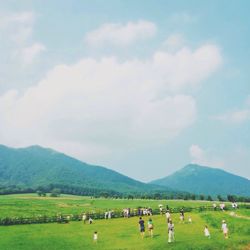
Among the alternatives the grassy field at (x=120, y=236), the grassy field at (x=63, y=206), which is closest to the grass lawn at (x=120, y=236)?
the grassy field at (x=120, y=236)

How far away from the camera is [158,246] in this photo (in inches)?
1790

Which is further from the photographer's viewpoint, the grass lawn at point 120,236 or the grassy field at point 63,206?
the grassy field at point 63,206

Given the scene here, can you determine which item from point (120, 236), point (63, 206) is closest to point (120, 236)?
point (120, 236)

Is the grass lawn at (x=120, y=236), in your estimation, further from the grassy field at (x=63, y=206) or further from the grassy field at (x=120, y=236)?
the grassy field at (x=63, y=206)

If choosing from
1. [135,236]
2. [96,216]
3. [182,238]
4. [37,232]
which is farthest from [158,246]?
[96,216]

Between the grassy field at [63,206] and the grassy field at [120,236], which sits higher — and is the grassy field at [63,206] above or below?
above

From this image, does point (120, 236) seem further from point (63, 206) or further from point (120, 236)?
point (63, 206)

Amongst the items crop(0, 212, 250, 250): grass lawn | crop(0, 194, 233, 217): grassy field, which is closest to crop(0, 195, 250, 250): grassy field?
crop(0, 212, 250, 250): grass lawn

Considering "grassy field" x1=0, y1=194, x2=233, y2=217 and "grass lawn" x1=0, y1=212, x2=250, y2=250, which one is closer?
"grass lawn" x1=0, y1=212, x2=250, y2=250

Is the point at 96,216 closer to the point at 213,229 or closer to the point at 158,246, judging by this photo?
the point at 213,229

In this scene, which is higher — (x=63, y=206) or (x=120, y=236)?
(x=63, y=206)

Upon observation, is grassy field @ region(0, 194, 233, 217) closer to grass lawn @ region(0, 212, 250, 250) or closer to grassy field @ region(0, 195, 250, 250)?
grassy field @ region(0, 195, 250, 250)

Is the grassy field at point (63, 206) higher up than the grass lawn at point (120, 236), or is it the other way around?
the grassy field at point (63, 206)

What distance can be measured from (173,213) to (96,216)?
16771 millimetres
